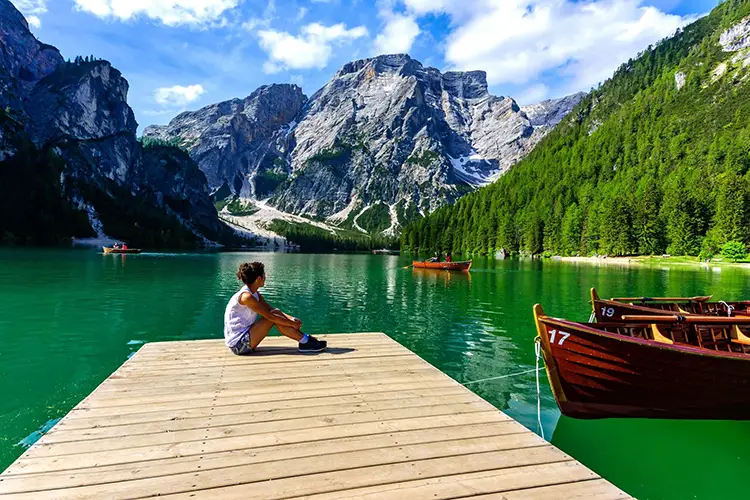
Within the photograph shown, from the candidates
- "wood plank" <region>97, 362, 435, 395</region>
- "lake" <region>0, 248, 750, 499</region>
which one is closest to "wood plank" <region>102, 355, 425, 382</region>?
"wood plank" <region>97, 362, 435, 395</region>

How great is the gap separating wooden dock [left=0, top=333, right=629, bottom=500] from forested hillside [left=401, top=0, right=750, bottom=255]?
118 metres

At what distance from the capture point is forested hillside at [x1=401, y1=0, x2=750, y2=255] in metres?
105

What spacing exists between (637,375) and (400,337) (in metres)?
12.0

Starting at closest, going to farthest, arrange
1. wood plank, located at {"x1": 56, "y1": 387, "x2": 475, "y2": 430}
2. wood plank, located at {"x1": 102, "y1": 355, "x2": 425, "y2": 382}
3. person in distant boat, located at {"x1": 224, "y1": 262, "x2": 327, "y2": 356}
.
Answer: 1. wood plank, located at {"x1": 56, "y1": 387, "x2": 475, "y2": 430}
2. wood plank, located at {"x1": 102, "y1": 355, "x2": 425, "y2": 382}
3. person in distant boat, located at {"x1": 224, "y1": 262, "x2": 327, "y2": 356}

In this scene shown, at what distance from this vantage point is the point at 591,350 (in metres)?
9.62

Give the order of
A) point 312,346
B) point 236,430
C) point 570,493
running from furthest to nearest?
point 312,346 < point 236,430 < point 570,493

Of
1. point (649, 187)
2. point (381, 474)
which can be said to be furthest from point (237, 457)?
point (649, 187)

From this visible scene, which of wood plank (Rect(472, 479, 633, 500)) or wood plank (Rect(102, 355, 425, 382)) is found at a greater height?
wood plank (Rect(472, 479, 633, 500))

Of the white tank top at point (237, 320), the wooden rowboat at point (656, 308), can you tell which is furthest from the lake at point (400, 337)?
the white tank top at point (237, 320)

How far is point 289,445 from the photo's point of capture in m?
5.36

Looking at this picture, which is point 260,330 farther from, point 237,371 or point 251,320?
point 237,371

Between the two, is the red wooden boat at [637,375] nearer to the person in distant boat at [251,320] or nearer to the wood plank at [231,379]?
the wood plank at [231,379]

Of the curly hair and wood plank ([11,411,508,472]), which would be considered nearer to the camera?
wood plank ([11,411,508,472])

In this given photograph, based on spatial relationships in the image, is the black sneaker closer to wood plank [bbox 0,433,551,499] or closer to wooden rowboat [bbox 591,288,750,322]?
wood plank [bbox 0,433,551,499]
